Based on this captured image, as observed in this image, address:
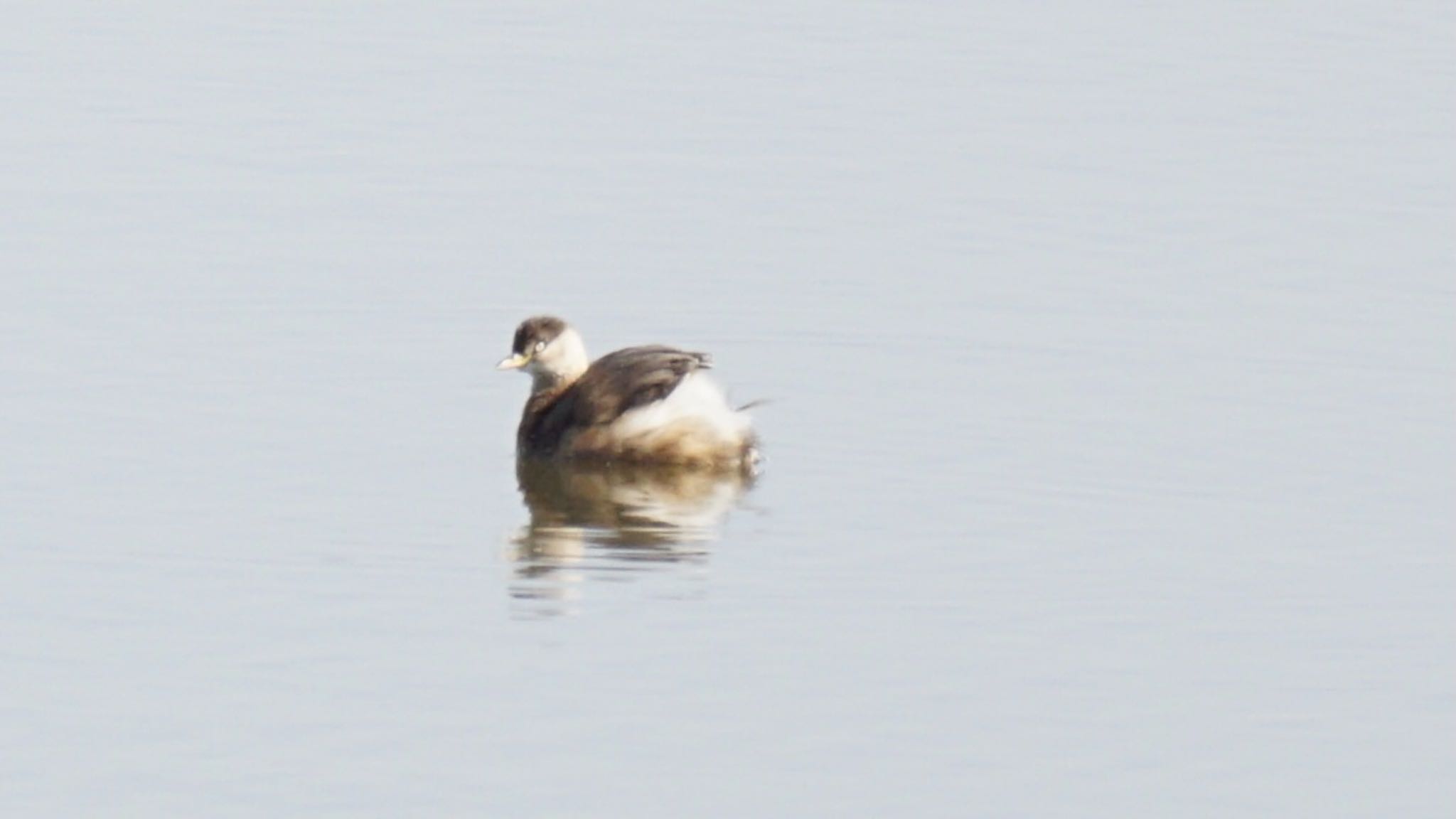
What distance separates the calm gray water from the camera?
30.7 feet

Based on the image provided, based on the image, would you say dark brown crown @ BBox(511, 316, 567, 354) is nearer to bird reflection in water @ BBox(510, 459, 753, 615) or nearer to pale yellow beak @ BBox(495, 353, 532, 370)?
pale yellow beak @ BBox(495, 353, 532, 370)

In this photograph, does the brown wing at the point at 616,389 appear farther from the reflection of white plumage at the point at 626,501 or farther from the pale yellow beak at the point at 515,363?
the pale yellow beak at the point at 515,363

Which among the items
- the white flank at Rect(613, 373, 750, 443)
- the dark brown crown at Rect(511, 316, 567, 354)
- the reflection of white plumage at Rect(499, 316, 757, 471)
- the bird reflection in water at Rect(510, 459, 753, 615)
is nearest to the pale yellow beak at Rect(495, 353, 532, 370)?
the dark brown crown at Rect(511, 316, 567, 354)

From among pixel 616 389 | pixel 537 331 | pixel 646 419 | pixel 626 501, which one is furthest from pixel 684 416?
pixel 537 331

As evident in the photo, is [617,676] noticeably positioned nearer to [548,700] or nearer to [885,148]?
[548,700]

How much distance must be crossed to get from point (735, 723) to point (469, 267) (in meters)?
6.91

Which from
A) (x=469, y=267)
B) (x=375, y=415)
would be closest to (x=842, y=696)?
(x=375, y=415)

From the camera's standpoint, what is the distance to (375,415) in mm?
13680

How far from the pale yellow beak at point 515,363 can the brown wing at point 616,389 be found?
33 cm

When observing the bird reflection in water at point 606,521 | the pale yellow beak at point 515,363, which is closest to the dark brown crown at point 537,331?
the pale yellow beak at point 515,363

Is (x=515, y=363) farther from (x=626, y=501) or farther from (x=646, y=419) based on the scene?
(x=626, y=501)

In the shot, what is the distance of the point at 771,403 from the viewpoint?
1396 centimetres

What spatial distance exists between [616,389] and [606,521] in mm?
1024

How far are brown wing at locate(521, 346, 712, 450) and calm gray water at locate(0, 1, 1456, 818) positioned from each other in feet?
1.29
